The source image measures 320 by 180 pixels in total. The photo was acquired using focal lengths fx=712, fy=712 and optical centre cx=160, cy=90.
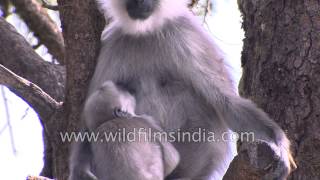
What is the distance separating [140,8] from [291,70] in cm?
110

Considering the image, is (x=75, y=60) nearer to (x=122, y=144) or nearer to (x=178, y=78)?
(x=178, y=78)

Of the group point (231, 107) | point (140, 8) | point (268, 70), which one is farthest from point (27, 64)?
point (268, 70)

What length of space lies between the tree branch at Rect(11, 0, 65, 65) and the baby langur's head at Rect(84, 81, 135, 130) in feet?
6.62

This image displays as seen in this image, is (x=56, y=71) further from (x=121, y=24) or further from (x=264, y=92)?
(x=264, y=92)

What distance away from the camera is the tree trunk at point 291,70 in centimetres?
422

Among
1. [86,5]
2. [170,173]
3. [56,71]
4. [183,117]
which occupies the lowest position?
[170,173]

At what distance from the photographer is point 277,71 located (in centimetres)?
439

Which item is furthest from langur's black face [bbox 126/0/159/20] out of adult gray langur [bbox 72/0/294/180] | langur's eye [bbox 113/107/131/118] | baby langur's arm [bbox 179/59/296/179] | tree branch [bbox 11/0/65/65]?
tree branch [bbox 11/0/65/65]

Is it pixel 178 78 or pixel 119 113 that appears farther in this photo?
pixel 178 78

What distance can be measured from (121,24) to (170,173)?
1086mm

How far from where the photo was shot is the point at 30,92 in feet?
15.5

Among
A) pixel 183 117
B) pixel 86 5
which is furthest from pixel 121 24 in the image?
pixel 183 117

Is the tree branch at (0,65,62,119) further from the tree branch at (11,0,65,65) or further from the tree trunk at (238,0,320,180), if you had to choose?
the tree branch at (11,0,65,65)

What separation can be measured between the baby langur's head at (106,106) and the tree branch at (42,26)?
202 cm
